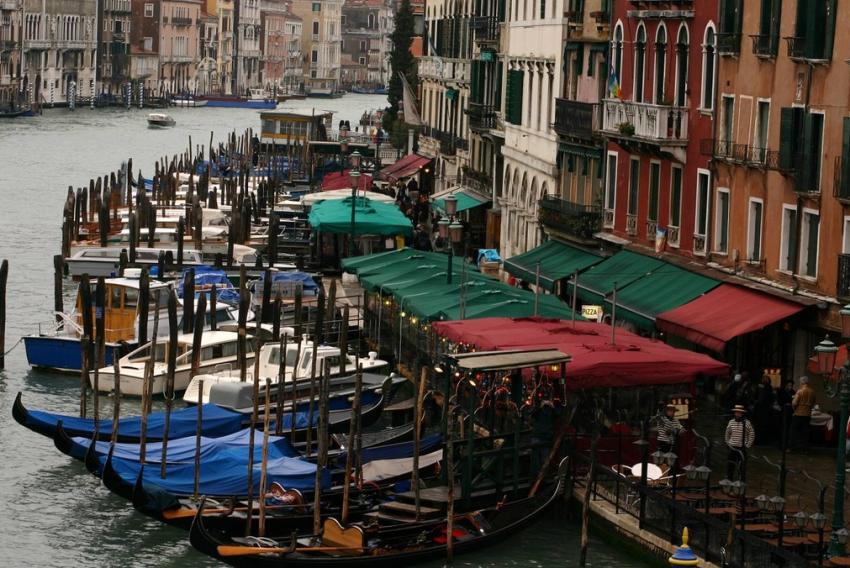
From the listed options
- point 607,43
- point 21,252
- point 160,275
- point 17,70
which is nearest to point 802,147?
point 607,43

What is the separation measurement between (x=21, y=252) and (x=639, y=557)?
1316 inches

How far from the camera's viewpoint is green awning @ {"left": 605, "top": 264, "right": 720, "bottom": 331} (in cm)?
2914

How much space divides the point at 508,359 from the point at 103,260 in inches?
907

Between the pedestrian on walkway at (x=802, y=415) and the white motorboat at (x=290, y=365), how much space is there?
815 centimetres

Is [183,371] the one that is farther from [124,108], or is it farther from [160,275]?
[124,108]

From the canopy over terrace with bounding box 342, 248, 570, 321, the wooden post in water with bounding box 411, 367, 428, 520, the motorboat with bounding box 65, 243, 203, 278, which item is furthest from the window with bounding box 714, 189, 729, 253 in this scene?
the motorboat with bounding box 65, 243, 203, 278

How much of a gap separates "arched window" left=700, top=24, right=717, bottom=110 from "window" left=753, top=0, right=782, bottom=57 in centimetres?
196

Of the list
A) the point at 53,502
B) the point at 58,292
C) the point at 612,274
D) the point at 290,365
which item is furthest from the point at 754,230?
the point at 58,292

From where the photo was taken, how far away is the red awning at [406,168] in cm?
6184

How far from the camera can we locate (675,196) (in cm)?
3231

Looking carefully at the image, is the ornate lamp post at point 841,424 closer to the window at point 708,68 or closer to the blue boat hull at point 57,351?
the window at point 708,68

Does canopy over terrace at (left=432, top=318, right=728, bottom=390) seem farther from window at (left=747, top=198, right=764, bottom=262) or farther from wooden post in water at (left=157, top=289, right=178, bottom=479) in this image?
wooden post in water at (left=157, top=289, right=178, bottom=479)

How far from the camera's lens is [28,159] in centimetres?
8744

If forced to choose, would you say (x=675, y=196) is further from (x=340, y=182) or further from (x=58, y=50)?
(x=58, y=50)
